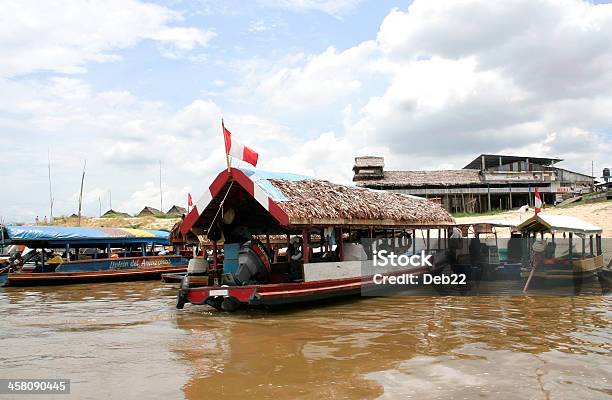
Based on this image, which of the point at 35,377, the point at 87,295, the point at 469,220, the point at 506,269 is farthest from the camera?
the point at 469,220

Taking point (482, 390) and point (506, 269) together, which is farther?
point (506, 269)

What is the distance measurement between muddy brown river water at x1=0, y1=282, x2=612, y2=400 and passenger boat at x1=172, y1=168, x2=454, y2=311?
1.57 ft

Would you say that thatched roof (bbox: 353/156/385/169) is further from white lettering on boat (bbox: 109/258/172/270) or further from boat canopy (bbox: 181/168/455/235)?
boat canopy (bbox: 181/168/455/235)

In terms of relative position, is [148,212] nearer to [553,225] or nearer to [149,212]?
[149,212]

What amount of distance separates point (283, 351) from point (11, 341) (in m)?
4.72

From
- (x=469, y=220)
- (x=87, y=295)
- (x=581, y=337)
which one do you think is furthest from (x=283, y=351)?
(x=469, y=220)

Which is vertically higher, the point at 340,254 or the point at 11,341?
the point at 340,254

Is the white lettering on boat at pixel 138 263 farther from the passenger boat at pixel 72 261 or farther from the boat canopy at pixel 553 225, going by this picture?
the boat canopy at pixel 553 225

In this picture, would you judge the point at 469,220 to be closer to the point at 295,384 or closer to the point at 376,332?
the point at 376,332

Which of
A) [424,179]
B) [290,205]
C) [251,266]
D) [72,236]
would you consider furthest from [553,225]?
[424,179]

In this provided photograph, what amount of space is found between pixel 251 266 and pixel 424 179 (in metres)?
30.6

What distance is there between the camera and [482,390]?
Answer: 523 cm

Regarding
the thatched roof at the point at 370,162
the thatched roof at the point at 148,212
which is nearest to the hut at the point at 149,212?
the thatched roof at the point at 148,212

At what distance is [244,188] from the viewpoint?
10.6 m
